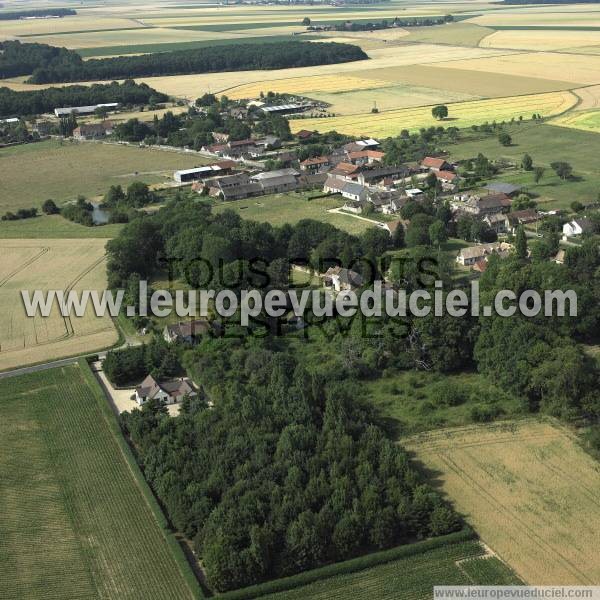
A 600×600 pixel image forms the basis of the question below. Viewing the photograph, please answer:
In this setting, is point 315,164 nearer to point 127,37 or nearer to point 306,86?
point 306,86

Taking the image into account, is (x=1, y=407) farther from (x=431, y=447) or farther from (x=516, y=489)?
(x=516, y=489)

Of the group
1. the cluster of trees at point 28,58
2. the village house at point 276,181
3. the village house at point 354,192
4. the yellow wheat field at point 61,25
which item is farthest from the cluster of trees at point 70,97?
the yellow wheat field at point 61,25

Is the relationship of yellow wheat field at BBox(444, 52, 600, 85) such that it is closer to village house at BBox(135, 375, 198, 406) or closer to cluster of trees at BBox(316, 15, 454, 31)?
cluster of trees at BBox(316, 15, 454, 31)

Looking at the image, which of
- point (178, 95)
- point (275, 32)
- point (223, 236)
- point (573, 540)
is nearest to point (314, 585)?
point (573, 540)

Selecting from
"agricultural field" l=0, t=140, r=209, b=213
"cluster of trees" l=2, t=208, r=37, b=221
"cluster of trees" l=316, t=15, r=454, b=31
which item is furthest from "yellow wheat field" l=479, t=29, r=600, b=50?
"cluster of trees" l=2, t=208, r=37, b=221

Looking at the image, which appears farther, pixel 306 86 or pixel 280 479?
pixel 306 86

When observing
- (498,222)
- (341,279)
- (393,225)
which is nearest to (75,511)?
(341,279)
